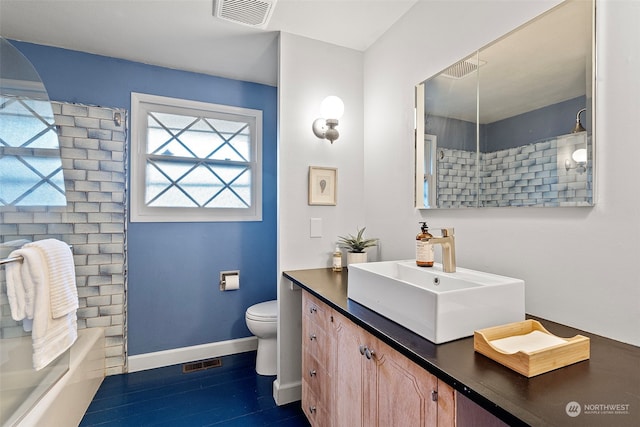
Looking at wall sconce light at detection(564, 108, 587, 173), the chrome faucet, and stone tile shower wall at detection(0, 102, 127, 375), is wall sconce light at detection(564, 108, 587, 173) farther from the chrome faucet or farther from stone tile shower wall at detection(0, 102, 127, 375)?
stone tile shower wall at detection(0, 102, 127, 375)

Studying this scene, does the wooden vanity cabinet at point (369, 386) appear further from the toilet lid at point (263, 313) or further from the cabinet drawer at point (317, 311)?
the toilet lid at point (263, 313)

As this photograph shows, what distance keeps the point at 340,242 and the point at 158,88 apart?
185 centimetres

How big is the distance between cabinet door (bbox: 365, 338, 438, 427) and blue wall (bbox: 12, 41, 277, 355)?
1.72m

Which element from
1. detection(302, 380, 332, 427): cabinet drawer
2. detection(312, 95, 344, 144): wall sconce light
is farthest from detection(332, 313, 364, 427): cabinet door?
detection(312, 95, 344, 144): wall sconce light

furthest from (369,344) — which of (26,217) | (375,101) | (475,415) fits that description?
(26,217)

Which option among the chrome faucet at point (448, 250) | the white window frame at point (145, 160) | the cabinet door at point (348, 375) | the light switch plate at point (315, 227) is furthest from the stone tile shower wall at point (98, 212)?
the chrome faucet at point (448, 250)

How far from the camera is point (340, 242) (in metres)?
2.03

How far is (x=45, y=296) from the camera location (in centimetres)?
139

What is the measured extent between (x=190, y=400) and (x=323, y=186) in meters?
1.60

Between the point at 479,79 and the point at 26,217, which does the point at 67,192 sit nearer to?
the point at 26,217

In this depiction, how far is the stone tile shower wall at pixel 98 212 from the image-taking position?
2.08 metres

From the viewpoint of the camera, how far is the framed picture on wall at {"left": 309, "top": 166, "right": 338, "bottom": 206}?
76.4 inches

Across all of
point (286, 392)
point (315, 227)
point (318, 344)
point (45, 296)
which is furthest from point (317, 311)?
point (45, 296)

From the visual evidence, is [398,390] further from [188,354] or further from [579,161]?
[188,354]
